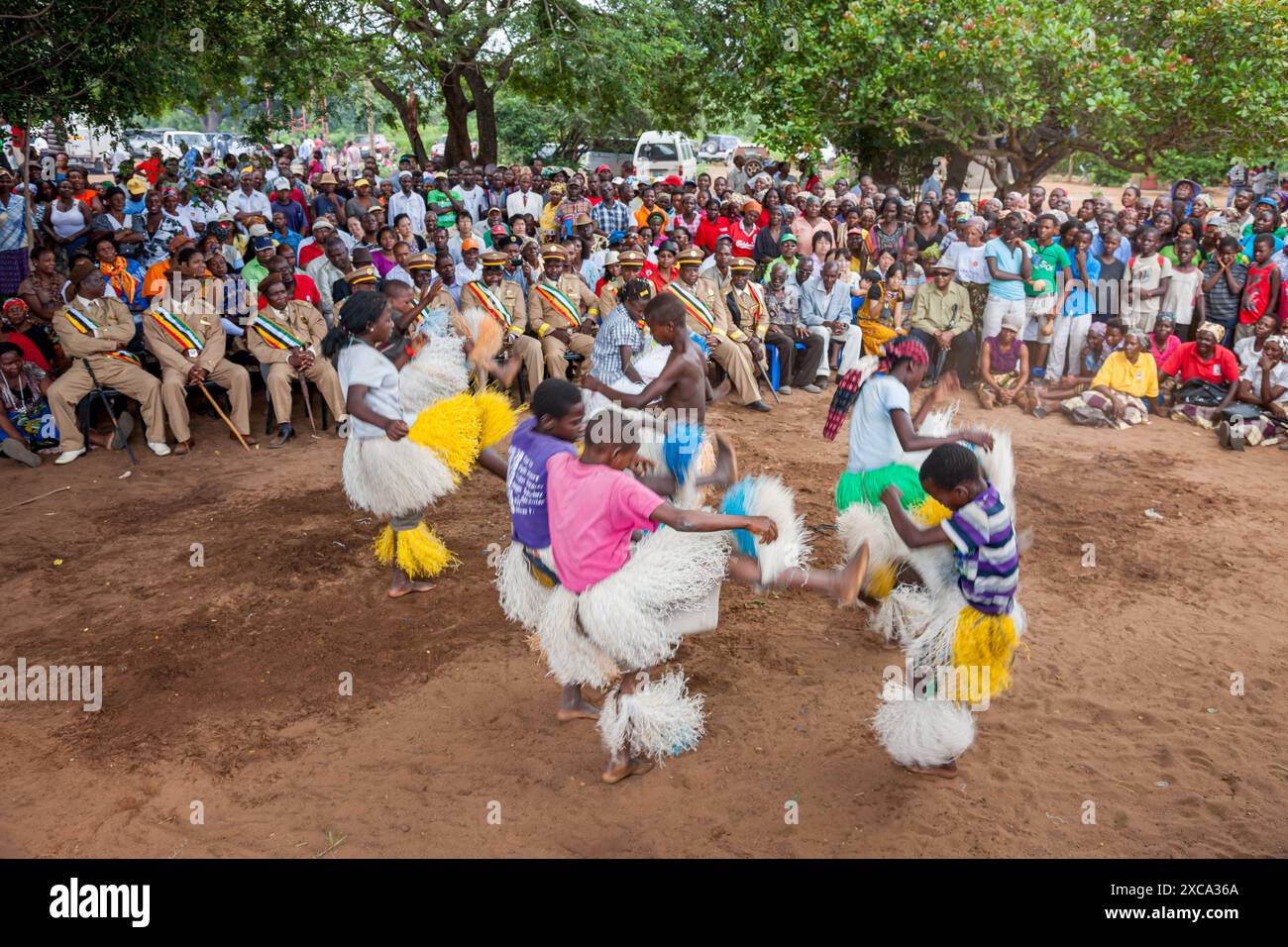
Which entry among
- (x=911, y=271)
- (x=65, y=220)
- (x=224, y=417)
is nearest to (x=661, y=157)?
(x=911, y=271)

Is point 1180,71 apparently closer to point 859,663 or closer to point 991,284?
point 991,284

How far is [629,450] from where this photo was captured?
3.95m

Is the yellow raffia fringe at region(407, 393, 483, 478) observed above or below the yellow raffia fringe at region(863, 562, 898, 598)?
above

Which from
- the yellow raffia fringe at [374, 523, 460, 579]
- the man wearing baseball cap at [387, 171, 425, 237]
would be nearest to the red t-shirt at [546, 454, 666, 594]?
the yellow raffia fringe at [374, 523, 460, 579]

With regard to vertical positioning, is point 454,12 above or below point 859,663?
above

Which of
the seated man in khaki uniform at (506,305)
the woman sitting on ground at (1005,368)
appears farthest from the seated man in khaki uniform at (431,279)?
the woman sitting on ground at (1005,368)

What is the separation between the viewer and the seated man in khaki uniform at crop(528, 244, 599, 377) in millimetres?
10469

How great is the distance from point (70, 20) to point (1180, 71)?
45.0 feet

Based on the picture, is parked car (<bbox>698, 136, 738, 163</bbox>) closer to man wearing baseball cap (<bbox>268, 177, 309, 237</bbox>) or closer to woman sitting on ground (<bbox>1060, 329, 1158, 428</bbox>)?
man wearing baseball cap (<bbox>268, 177, 309, 237</bbox>)

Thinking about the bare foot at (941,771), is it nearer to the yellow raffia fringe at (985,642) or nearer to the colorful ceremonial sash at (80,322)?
the yellow raffia fringe at (985,642)

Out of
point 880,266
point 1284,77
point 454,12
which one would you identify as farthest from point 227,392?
point 1284,77

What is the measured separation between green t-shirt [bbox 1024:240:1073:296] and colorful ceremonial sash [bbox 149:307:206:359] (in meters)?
8.95

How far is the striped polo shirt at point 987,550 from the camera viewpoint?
3930mm
